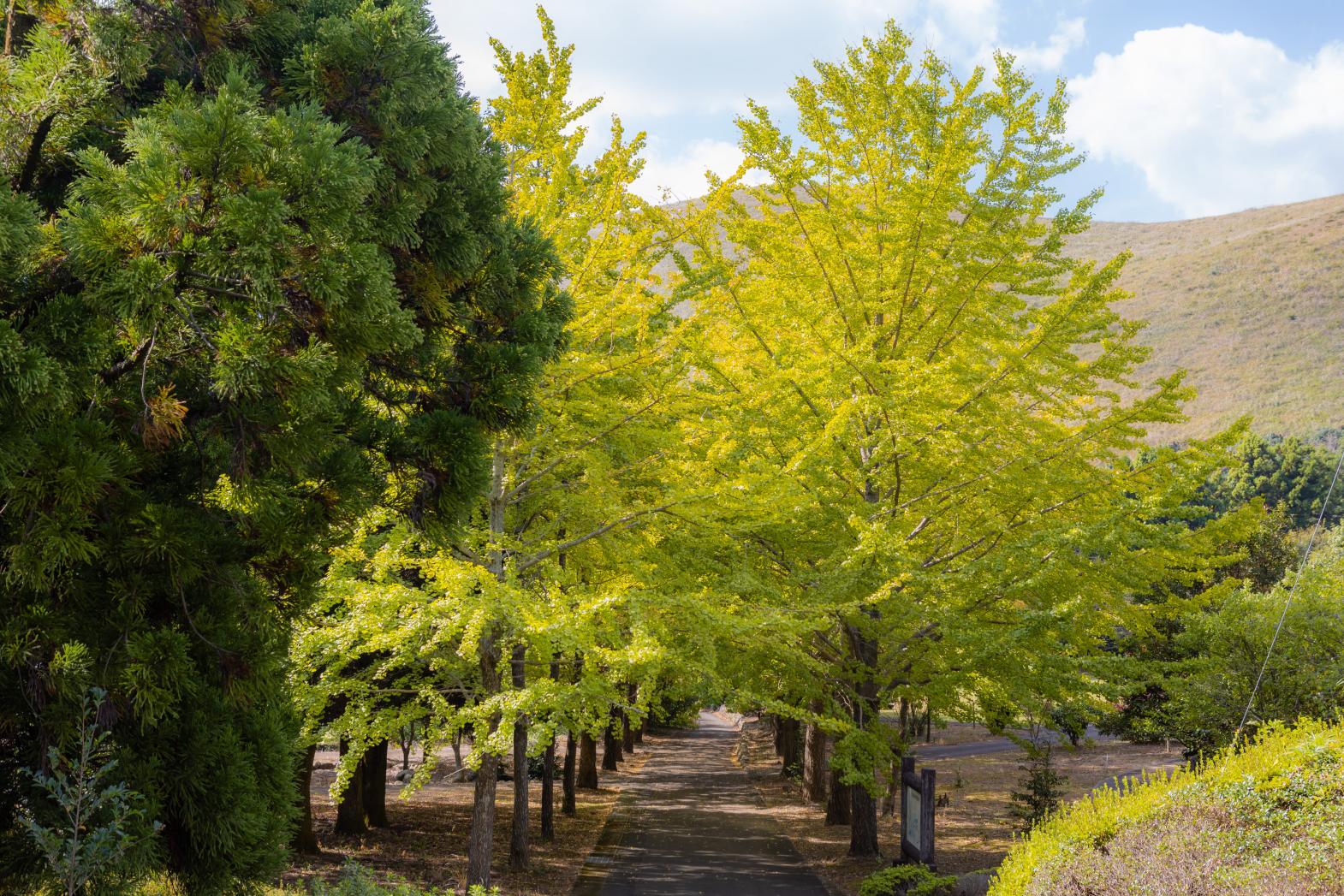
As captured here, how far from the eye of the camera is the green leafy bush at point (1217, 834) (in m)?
5.84

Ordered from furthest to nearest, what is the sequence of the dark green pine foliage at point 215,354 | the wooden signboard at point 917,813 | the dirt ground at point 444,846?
the dirt ground at point 444,846
the wooden signboard at point 917,813
the dark green pine foliage at point 215,354

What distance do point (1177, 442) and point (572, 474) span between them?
295ft

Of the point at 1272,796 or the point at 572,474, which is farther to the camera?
the point at 572,474

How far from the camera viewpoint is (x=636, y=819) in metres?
21.7

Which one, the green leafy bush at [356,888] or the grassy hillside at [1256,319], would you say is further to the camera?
the grassy hillside at [1256,319]

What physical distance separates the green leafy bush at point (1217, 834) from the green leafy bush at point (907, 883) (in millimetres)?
3151

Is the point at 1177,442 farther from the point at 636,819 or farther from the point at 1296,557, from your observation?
the point at 636,819

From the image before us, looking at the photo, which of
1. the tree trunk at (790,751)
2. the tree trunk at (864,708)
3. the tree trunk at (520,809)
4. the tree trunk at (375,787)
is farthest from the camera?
the tree trunk at (790,751)

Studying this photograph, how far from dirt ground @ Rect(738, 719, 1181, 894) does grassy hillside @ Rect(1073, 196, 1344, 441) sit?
54595 mm

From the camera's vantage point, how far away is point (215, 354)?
4539mm

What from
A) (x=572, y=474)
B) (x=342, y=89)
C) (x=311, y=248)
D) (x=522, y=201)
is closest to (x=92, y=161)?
(x=311, y=248)

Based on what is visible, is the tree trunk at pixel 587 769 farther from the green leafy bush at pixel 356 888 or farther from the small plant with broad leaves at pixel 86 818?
the small plant with broad leaves at pixel 86 818

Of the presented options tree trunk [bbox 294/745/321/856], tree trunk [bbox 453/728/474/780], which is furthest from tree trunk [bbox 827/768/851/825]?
tree trunk [bbox 294/745/321/856]

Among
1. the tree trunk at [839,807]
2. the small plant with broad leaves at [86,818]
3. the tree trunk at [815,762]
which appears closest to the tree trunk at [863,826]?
the tree trunk at [839,807]
